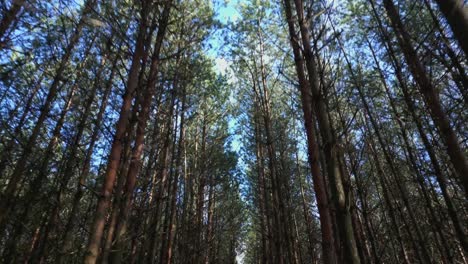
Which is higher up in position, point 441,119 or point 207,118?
point 207,118

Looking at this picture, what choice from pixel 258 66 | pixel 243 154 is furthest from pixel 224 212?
pixel 258 66

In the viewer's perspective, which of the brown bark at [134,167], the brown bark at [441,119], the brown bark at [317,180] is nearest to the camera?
the brown bark at [317,180]

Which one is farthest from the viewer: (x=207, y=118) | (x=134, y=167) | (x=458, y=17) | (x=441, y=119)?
(x=207, y=118)

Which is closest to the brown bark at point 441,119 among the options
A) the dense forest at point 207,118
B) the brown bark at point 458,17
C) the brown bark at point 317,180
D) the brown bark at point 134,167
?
the dense forest at point 207,118

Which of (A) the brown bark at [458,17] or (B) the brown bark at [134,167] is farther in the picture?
(B) the brown bark at [134,167]

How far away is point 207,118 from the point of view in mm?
12641

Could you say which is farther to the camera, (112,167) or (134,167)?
(134,167)

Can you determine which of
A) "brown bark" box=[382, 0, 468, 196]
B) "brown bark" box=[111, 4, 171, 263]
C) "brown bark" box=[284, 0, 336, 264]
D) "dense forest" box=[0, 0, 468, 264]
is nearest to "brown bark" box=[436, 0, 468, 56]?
"dense forest" box=[0, 0, 468, 264]

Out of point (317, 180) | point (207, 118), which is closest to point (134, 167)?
point (317, 180)

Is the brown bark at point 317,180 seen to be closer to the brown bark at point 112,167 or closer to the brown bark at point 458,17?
the brown bark at point 458,17

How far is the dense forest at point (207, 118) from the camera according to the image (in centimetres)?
327

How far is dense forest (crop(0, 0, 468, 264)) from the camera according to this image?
3.27 meters

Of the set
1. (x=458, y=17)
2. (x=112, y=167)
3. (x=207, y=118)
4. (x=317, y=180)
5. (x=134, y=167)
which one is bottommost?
(x=317, y=180)

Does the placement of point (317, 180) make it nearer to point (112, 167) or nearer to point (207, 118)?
point (112, 167)
